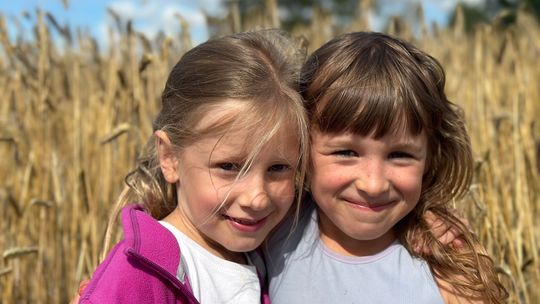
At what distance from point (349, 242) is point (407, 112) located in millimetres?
330

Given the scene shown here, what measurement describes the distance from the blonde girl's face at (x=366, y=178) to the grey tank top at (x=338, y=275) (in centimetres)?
7

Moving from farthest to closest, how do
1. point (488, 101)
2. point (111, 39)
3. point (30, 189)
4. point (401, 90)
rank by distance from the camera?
1. point (111, 39)
2. point (488, 101)
3. point (30, 189)
4. point (401, 90)

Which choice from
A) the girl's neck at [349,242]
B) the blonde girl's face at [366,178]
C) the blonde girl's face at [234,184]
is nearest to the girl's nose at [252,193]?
the blonde girl's face at [234,184]

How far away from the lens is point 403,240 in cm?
142

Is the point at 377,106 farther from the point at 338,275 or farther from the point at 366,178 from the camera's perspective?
the point at 338,275

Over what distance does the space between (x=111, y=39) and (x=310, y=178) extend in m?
1.89

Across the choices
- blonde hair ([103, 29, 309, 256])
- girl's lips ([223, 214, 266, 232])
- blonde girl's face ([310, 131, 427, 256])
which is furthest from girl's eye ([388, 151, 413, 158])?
girl's lips ([223, 214, 266, 232])

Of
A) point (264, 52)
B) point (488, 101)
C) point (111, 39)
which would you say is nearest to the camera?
point (264, 52)

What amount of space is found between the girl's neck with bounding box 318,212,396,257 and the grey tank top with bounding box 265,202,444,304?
0.05ft

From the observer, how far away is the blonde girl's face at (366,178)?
1286mm

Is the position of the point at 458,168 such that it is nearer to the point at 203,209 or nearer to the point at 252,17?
the point at 203,209

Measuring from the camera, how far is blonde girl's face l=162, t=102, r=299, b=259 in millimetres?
1262

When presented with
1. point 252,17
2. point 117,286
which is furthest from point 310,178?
point 252,17

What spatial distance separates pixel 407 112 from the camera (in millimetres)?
1282
